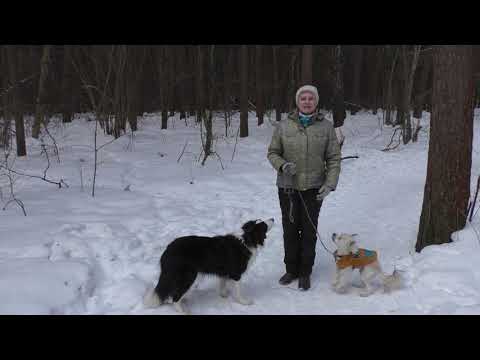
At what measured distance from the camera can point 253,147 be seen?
563 inches

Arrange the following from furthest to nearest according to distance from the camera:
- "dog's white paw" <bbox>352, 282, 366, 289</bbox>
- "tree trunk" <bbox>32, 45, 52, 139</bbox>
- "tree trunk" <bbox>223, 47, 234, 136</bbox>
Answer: "tree trunk" <bbox>223, 47, 234, 136</bbox>, "tree trunk" <bbox>32, 45, 52, 139</bbox>, "dog's white paw" <bbox>352, 282, 366, 289</bbox>

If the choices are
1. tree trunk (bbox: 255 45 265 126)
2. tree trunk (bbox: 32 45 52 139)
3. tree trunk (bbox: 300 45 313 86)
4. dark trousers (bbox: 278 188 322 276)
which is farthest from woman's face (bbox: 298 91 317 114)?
tree trunk (bbox: 255 45 265 126)

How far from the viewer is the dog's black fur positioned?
148 inches

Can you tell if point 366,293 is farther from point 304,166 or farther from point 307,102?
point 307,102

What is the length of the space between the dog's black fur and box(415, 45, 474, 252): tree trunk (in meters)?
2.39

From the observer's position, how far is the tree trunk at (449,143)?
465cm

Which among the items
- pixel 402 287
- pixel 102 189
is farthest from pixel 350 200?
pixel 102 189

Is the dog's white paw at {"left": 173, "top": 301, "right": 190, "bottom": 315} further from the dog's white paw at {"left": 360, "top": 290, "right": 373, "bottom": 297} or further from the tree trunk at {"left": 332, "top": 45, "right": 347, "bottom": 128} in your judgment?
the tree trunk at {"left": 332, "top": 45, "right": 347, "bottom": 128}

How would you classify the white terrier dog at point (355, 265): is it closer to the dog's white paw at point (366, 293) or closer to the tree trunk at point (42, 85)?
the dog's white paw at point (366, 293)

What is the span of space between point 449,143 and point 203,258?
339 centimetres

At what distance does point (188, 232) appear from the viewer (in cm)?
594

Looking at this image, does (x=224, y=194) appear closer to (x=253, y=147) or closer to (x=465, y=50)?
(x=465, y=50)

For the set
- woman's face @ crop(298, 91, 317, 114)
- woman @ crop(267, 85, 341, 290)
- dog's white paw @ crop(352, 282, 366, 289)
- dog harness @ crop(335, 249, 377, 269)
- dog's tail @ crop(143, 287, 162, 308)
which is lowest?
dog's white paw @ crop(352, 282, 366, 289)

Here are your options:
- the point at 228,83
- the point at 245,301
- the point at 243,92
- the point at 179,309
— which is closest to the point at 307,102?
the point at 245,301
